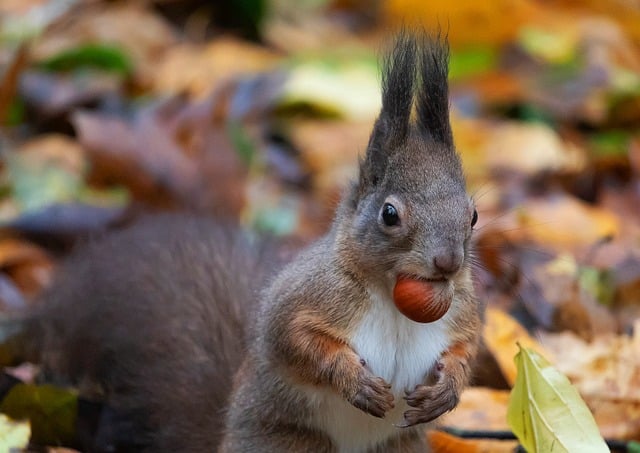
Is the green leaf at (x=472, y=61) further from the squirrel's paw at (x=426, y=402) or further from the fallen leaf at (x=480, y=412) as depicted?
the squirrel's paw at (x=426, y=402)

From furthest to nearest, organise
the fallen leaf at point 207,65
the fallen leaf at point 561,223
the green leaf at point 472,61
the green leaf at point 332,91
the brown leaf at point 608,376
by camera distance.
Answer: the green leaf at point 472,61 < the fallen leaf at point 207,65 < the green leaf at point 332,91 < the fallen leaf at point 561,223 < the brown leaf at point 608,376

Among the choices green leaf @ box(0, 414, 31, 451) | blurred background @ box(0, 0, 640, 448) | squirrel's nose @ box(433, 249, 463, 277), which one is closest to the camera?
squirrel's nose @ box(433, 249, 463, 277)

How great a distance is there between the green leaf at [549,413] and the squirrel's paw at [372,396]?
30cm

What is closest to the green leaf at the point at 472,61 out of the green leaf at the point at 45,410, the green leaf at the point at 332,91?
the green leaf at the point at 332,91

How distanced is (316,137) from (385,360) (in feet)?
8.84

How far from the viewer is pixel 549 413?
6.78 feet

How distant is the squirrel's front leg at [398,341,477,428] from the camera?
1943 mm

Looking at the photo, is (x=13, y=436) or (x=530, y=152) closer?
(x=13, y=436)

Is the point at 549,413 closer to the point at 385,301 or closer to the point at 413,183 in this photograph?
the point at 385,301

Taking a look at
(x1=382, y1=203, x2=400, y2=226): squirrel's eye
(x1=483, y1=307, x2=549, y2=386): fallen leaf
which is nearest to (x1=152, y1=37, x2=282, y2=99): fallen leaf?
(x1=483, y1=307, x2=549, y2=386): fallen leaf

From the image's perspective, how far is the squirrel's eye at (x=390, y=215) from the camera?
1.92 m

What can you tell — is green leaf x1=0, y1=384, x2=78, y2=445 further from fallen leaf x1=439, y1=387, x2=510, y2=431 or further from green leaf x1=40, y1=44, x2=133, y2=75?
green leaf x1=40, y1=44, x2=133, y2=75

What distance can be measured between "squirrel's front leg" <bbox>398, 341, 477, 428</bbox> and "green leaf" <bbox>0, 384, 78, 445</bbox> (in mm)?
778

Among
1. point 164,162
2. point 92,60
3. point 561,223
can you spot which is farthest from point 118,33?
point 561,223
